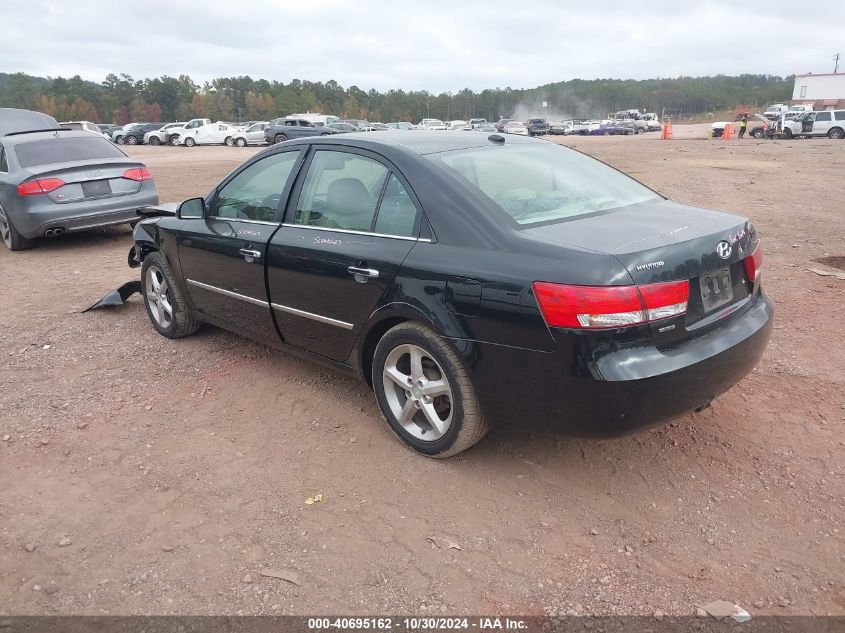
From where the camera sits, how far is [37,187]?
833cm

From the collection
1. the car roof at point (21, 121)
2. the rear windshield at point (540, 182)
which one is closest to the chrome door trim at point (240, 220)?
the rear windshield at point (540, 182)

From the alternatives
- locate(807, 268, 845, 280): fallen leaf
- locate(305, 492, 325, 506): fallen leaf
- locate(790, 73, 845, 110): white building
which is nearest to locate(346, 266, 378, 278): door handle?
locate(305, 492, 325, 506): fallen leaf

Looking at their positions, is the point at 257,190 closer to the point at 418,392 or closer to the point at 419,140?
the point at 419,140

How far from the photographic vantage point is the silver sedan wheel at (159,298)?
5.26 m

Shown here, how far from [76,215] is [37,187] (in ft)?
1.82

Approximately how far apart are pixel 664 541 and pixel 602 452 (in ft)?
2.33

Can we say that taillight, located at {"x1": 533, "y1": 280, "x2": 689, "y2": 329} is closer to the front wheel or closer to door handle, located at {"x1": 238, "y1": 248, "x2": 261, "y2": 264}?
the front wheel

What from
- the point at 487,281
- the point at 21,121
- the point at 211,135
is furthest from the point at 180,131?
the point at 487,281

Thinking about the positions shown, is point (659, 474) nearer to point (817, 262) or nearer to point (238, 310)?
point (238, 310)

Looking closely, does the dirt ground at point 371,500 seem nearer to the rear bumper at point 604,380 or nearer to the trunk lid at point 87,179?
the rear bumper at point 604,380

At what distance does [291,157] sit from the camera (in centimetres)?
411

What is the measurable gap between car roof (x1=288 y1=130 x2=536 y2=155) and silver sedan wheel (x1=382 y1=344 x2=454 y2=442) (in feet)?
3.64

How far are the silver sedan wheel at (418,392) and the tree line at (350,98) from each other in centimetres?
10426

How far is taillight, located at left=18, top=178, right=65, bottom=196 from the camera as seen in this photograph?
8.30 m
